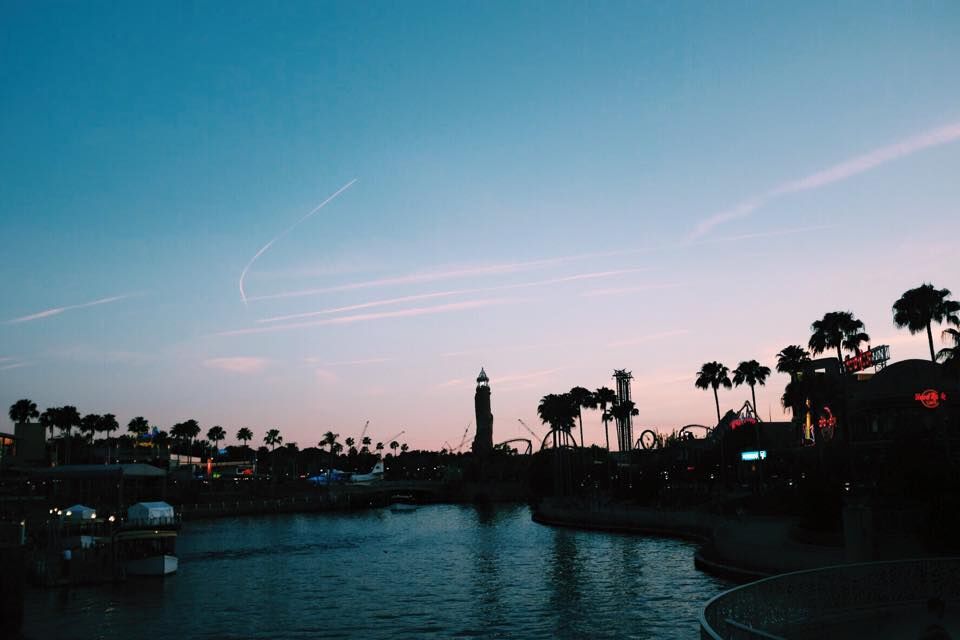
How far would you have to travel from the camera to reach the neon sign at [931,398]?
90500 mm

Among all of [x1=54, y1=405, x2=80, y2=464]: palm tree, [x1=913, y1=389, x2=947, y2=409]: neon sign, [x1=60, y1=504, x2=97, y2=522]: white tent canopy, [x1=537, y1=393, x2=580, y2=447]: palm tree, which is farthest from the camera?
[x1=54, y1=405, x2=80, y2=464]: palm tree

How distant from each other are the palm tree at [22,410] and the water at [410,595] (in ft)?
378

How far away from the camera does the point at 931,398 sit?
90.6 m

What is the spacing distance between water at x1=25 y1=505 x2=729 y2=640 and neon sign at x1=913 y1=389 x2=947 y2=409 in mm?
34710

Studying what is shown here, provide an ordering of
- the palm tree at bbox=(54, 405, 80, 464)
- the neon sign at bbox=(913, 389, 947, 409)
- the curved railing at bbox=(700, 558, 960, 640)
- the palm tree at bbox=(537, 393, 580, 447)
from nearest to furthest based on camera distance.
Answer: the curved railing at bbox=(700, 558, 960, 640) → the neon sign at bbox=(913, 389, 947, 409) → the palm tree at bbox=(537, 393, 580, 447) → the palm tree at bbox=(54, 405, 80, 464)

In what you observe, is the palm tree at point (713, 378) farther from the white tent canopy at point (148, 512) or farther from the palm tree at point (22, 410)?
the palm tree at point (22, 410)

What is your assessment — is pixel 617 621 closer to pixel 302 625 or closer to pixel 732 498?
pixel 302 625

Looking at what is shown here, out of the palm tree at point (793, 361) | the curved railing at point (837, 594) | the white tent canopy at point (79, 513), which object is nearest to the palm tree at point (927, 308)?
the palm tree at point (793, 361)

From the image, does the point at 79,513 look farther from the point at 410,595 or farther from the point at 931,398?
the point at 931,398

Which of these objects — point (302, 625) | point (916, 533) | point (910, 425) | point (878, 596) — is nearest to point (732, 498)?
point (910, 425)

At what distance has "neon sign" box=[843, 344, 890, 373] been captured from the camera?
116 metres

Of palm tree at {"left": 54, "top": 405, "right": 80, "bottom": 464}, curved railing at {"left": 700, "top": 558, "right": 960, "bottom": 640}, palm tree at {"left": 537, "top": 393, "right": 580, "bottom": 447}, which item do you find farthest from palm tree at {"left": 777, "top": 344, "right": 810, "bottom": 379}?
palm tree at {"left": 54, "top": 405, "right": 80, "bottom": 464}

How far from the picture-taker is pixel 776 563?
46.5 meters

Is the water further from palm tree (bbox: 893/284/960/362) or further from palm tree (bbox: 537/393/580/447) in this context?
palm tree (bbox: 537/393/580/447)
